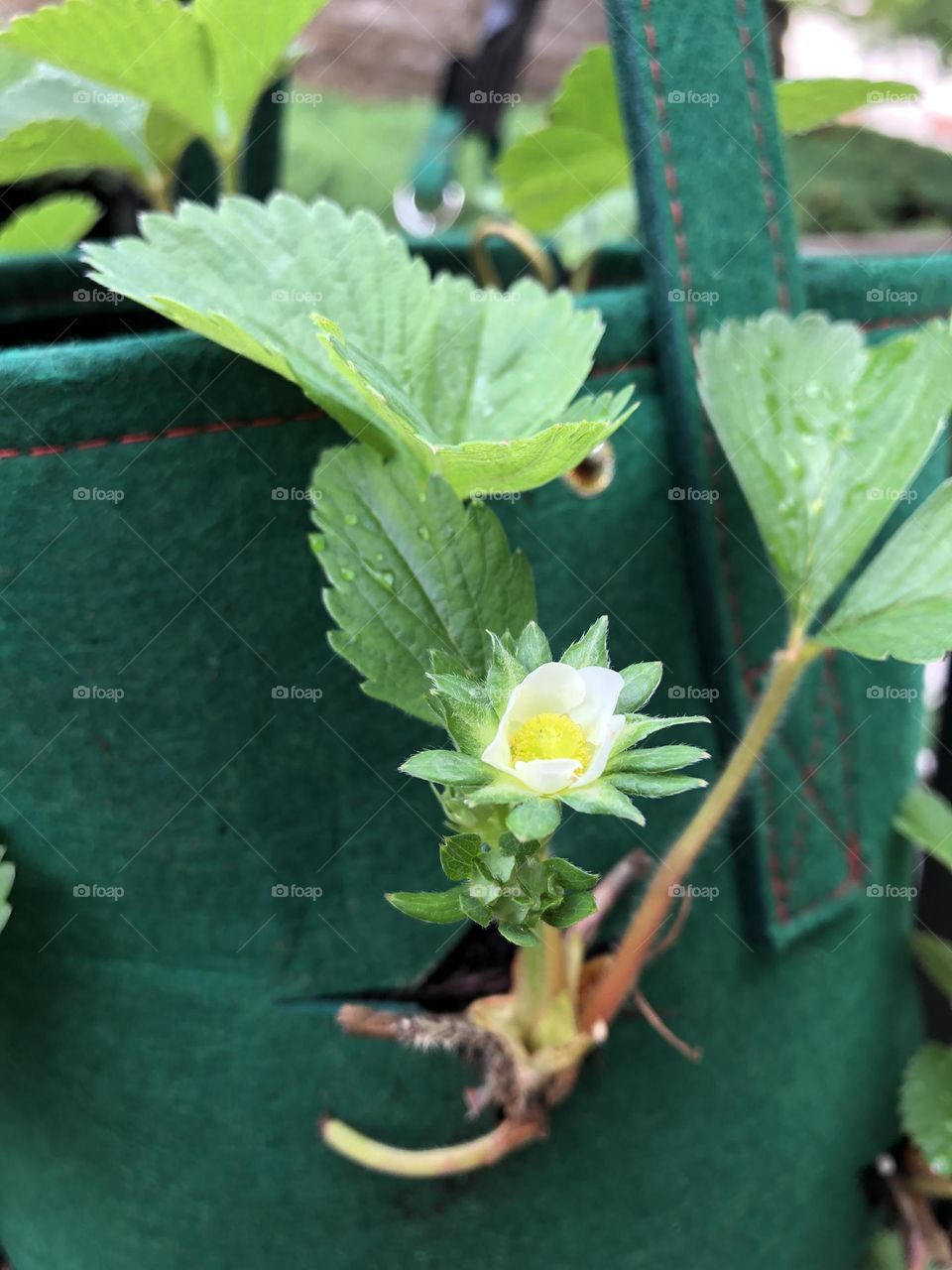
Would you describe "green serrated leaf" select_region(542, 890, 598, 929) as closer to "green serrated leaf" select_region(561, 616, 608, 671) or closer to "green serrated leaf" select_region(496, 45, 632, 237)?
"green serrated leaf" select_region(561, 616, 608, 671)

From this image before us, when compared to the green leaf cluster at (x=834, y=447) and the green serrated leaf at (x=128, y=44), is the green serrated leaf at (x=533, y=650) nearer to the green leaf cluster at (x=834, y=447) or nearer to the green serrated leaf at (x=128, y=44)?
the green leaf cluster at (x=834, y=447)

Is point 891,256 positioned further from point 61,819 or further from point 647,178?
point 61,819

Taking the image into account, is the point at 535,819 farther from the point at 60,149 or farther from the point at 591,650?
the point at 60,149

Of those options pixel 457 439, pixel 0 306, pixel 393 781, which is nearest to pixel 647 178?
pixel 457 439

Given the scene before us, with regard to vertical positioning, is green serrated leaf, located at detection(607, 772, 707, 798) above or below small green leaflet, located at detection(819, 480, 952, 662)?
above

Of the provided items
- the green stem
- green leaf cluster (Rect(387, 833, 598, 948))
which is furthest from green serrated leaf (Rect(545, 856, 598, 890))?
the green stem

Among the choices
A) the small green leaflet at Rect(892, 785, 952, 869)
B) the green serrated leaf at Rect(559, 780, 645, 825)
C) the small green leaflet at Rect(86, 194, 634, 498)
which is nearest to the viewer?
the green serrated leaf at Rect(559, 780, 645, 825)

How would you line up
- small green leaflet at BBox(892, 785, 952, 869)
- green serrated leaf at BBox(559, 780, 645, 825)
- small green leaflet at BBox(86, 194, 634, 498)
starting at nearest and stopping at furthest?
green serrated leaf at BBox(559, 780, 645, 825) → small green leaflet at BBox(86, 194, 634, 498) → small green leaflet at BBox(892, 785, 952, 869)
